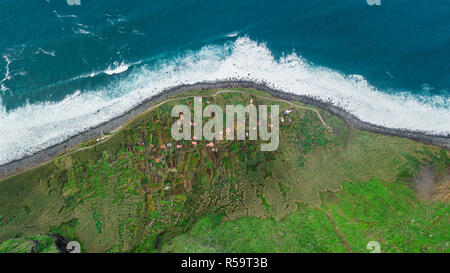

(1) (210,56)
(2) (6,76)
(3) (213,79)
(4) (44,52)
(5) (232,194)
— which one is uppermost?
(4) (44,52)

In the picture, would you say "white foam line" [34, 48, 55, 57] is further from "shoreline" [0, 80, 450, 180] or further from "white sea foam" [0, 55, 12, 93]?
"shoreline" [0, 80, 450, 180]

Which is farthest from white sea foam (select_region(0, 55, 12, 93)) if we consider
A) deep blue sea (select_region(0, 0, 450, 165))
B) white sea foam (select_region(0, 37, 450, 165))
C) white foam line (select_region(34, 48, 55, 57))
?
white foam line (select_region(34, 48, 55, 57))

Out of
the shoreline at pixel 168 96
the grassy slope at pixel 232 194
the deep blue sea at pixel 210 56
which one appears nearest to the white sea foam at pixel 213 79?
the deep blue sea at pixel 210 56

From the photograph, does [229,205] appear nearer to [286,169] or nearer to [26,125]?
[286,169]

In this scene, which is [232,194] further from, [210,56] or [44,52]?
[44,52]

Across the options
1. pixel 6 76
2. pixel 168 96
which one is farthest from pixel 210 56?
pixel 6 76

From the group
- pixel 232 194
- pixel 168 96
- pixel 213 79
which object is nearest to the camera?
pixel 232 194
